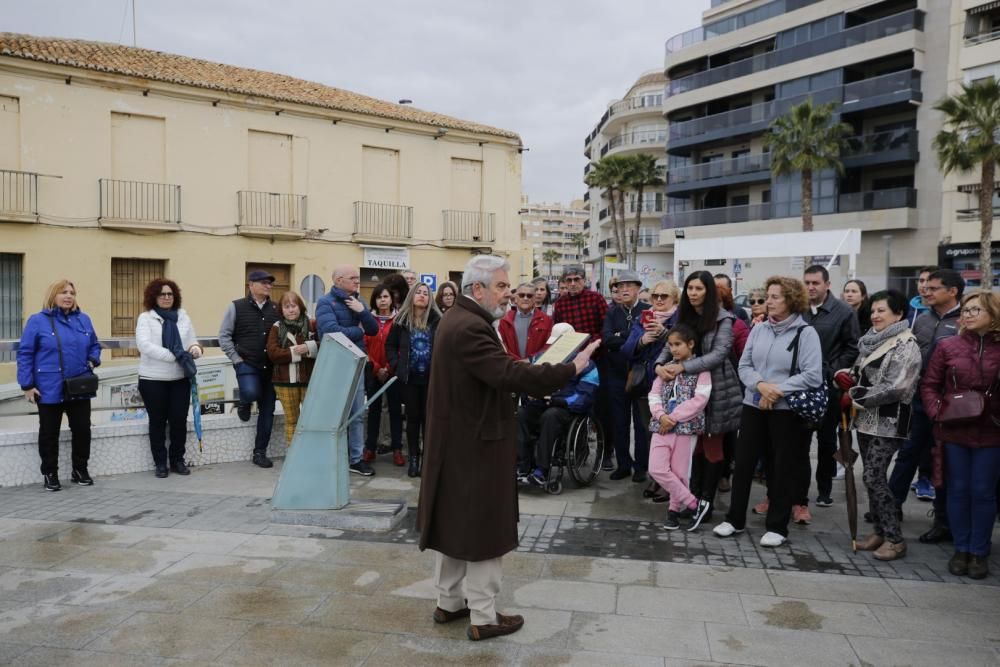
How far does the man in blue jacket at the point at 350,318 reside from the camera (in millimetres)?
7266

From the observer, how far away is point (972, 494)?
484cm

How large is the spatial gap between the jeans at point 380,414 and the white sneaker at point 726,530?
3.48 meters

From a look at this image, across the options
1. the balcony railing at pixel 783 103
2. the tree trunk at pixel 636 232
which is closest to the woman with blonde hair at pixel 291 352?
the balcony railing at pixel 783 103

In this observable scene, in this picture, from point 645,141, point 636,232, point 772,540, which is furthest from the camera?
point 645,141

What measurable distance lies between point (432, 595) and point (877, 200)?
37.4m

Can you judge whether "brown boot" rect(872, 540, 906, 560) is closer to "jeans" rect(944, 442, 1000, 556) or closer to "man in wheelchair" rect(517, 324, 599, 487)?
"jeans" rect(944, 442, 1000, 556)

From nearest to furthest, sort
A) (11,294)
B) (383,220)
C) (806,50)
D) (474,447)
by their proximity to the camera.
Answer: (474,447), (11,294), (383,220), (806,50)

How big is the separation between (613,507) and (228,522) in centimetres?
301

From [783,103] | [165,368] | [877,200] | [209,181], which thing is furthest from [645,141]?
[165,368]

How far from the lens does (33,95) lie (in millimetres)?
19859

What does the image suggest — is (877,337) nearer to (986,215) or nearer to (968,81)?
(986,215)

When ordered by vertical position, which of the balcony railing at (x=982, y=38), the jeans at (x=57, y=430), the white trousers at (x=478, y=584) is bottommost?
the white trousers at (x=478, y=584)

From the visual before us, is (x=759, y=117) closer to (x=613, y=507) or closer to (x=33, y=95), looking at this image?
(x=33, y=95)

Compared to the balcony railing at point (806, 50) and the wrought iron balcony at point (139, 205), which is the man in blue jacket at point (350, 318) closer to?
the wrought iron balcony at point (139, 205)
